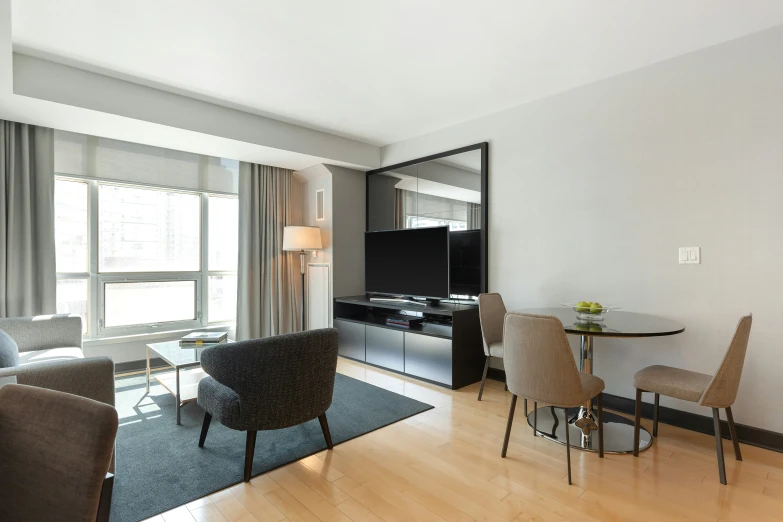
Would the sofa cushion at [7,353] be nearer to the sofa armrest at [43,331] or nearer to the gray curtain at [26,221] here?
the sofa armrest at [43,331]

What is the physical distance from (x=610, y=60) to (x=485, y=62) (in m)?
0.91

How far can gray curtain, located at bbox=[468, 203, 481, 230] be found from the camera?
163 inches

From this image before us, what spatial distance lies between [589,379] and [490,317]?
1.16m

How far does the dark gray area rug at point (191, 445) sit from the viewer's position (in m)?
2.06

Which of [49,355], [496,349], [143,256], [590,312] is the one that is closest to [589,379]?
[590,312]

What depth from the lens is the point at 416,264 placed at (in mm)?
4383

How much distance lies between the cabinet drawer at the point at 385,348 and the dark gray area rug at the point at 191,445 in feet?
2.02

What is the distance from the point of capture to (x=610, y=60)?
298 cm

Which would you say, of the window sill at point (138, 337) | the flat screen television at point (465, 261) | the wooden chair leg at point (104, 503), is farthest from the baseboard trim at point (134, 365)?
the wooden chair leg at point (104, 503)

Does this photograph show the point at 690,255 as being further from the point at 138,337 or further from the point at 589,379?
the point at 138,337

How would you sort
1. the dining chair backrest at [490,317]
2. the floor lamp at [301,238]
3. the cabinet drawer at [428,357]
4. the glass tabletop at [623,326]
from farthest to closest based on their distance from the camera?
the floor lamp at [301,238]
the cabinet drawer at [428,357]
the dining chair backrest at [490,317]
the glass tabletop at [623,326]

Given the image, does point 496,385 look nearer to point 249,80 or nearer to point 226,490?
point 226,490

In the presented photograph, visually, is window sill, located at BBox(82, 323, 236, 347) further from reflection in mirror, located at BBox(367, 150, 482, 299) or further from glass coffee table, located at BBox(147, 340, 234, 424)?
reflection in mirror, located at BBox(367, 150, 482, 299)

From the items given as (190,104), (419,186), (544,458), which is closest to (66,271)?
(190,104)
